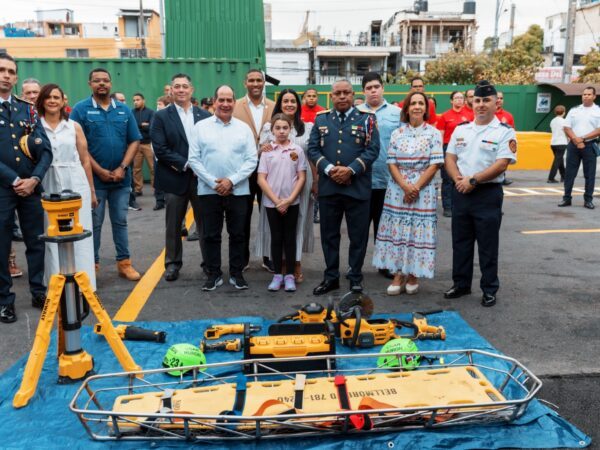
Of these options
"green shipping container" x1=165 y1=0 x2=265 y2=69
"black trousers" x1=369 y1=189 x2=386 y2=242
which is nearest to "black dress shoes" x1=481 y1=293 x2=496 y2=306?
"black trousers" x1=369 y1=189 x2=386 y2=242

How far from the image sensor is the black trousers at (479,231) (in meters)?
5.24

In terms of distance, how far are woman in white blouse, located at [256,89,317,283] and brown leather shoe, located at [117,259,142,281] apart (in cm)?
144

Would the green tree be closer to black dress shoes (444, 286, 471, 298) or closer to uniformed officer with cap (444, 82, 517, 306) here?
uniformed officer with cap (444, 82, 517, 306)

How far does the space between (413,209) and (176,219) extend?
2.58 meters

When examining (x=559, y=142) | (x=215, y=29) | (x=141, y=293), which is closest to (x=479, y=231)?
(x=141, y=293)

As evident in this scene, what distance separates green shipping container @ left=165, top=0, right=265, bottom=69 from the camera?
529 inches

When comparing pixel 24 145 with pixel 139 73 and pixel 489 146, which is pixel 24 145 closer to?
pixel 489 146

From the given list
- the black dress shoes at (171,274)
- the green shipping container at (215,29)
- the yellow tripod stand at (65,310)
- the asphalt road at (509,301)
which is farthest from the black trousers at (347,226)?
the green shipping container at (215,29)

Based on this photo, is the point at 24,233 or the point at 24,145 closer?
the point at 24,145

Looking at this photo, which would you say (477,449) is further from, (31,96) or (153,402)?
(31,96)

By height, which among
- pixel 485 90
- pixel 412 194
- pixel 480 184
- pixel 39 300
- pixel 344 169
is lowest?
pixel 39 300

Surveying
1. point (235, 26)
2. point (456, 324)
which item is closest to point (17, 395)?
point (456, 324)

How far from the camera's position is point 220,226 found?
5.79 metres

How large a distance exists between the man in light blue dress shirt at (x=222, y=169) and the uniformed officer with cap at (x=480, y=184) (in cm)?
204
